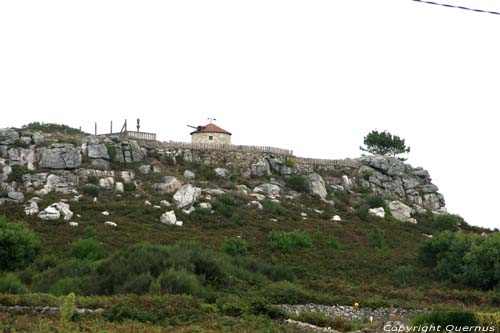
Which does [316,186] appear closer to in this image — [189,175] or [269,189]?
[269,189]

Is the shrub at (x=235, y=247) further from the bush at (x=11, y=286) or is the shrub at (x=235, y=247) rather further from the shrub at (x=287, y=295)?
the bush at (x=11, y=286)

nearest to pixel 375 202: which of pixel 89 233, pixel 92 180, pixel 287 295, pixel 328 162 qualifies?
pixel 328 162

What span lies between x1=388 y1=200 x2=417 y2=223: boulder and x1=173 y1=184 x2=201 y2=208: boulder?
16105mm

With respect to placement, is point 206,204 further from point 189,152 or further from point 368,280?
point 368,280

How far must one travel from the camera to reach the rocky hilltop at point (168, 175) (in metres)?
53.0

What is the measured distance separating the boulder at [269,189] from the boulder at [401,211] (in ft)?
30.3

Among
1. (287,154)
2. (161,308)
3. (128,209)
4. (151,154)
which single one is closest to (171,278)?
(161,308)

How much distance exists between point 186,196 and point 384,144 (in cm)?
3051

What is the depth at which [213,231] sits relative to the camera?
5003cm

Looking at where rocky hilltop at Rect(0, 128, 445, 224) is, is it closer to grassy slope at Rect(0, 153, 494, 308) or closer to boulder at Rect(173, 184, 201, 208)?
boulder at Rect(173, 184, 201, 208)

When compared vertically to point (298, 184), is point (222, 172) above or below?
above

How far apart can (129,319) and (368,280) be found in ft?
68.4

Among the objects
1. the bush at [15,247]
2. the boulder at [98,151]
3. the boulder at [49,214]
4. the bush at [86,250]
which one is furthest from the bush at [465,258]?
the boulder at [98,151]

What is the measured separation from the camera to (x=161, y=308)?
25.5m
